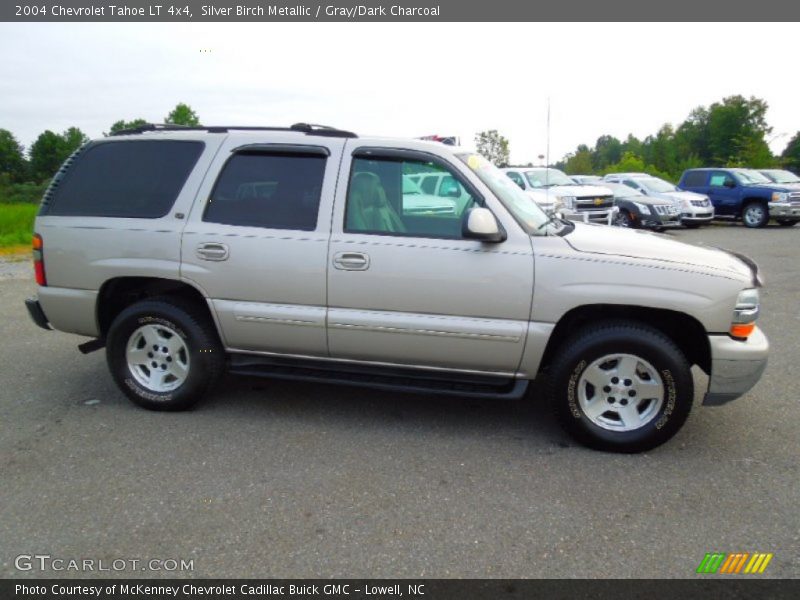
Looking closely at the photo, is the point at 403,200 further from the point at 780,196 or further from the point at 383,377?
the point at 780,196

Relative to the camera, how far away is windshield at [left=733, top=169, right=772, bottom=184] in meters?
18.6

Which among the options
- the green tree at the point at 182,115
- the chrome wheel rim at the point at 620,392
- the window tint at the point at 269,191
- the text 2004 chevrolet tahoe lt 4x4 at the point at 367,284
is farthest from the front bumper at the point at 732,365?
the green tree at the point at 182,115

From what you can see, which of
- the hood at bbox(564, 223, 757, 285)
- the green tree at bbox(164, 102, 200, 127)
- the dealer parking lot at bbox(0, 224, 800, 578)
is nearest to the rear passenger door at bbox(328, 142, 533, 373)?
the hood at bbox(564, 223, 757, 285)

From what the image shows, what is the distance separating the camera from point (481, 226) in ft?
11.8

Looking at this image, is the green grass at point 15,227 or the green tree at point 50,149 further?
the green tree at point 50,149

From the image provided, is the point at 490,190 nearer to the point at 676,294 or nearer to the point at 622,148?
the point at 676,294

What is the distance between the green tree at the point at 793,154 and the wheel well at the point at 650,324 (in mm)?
58797

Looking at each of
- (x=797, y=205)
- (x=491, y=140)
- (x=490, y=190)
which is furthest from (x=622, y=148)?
(x=490, y=190)

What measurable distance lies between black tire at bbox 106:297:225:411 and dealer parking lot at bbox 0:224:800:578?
0.14 meters

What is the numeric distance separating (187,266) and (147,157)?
901mm

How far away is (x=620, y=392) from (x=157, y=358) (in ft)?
10.4

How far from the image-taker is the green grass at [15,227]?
1426cm

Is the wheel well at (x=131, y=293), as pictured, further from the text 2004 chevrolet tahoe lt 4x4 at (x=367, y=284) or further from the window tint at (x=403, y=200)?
the window tint at (x=403, y=200)

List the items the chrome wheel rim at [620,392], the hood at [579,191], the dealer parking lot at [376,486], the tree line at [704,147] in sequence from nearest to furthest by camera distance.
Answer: the dealer parking lot at [376,486], the chrome wheel rim at [620,392], the hood at [579,191], the tree line at [704,147]
